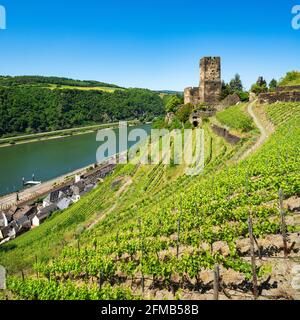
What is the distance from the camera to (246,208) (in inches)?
427

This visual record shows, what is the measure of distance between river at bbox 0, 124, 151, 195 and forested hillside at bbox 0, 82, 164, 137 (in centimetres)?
2719

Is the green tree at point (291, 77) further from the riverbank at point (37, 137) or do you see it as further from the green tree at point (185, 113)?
the riverbank at point (37, 137)

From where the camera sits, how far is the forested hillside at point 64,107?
12344 cm

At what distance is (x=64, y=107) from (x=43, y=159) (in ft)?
256

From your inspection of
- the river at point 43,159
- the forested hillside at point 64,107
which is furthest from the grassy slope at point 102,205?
the forested hillside at point 64,107

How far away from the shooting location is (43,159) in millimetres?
74125

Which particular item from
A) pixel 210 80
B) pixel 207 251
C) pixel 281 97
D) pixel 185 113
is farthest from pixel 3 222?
pixel 207 251

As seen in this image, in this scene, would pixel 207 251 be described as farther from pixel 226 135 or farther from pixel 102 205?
pixel 102 205

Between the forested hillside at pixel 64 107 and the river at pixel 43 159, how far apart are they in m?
27.2

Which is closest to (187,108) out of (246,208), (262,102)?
(262,102)

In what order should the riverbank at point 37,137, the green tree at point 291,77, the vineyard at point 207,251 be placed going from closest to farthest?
the vineyard at point 207,251, the green tree at point 291,77, the riverbank at point 37,137

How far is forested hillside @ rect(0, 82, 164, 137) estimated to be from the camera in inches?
4860
